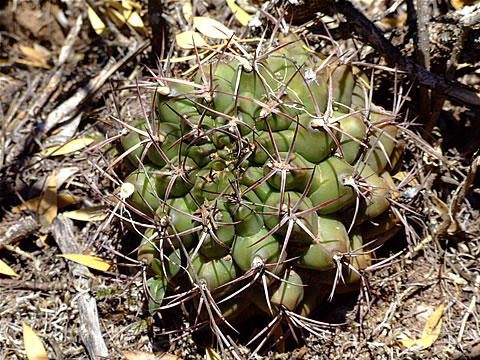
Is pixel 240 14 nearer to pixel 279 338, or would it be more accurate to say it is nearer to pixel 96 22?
pixel 96 22

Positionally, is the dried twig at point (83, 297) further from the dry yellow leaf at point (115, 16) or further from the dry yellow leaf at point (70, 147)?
the dry yellow leaf at point (115, 16)

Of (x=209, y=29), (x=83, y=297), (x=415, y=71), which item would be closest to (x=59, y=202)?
(x=83, y=297)

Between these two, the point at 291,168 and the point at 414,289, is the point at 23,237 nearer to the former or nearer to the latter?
the point at 291,168

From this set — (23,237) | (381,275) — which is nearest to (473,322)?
(381,275)

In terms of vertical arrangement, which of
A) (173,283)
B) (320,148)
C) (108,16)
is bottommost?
(173,283)

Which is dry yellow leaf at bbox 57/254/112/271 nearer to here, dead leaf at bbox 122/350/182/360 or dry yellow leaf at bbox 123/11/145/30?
dead leaf at bbox 122/350/182/360

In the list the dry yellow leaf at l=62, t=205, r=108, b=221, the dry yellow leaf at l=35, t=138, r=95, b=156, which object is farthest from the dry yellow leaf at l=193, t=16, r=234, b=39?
the dry yellow leaf at l=62, t=205, r=108, b=221
